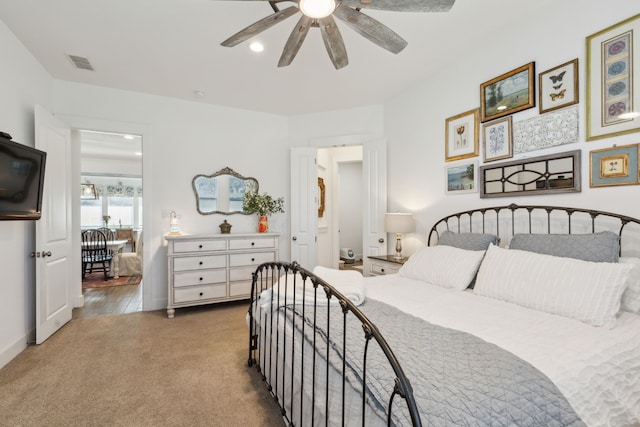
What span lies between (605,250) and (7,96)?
15.1ft

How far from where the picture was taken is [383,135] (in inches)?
166

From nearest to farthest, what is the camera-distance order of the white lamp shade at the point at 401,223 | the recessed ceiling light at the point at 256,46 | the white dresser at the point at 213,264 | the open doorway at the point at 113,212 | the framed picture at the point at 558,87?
the framed picture at the point at 558,87 → the recessed ceiling light at the point at 256,46 → the white lamp shade at the point at 401,223 → the white dresser at the point at 213,264 → the open doorway at the point at 113,212

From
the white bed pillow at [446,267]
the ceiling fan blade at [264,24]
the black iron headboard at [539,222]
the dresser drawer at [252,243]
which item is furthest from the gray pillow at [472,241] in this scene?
the dresser drawer at [252,243]

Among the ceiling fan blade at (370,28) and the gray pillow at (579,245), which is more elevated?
the ceiling fan blade at (370,28)

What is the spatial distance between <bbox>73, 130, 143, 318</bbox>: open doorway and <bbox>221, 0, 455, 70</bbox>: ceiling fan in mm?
3941

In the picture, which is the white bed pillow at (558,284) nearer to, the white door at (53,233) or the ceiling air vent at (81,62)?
the white door at (53,233)

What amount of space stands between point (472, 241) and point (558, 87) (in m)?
1.29

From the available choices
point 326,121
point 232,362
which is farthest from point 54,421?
point 326,121

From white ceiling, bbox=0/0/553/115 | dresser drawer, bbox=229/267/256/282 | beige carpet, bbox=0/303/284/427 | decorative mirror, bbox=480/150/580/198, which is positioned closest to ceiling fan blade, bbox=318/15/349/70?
white ceiling, bbox=0/0/553/115

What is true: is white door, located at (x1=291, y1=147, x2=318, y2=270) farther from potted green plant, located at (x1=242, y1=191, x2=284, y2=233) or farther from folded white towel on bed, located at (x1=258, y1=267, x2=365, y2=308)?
folded white towel on bed, located at (x1=258, y1=267, x2=365, y2=308)

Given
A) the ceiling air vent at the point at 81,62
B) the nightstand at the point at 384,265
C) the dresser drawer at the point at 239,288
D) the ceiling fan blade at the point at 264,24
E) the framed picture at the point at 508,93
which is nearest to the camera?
the ceiling fan blade at the point at 264,24

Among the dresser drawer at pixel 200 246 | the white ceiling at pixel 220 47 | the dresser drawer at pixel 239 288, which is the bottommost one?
the dresser drawer at pixel 239 288

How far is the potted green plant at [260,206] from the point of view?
431cm

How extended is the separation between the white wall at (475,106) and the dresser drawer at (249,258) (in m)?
1.79
